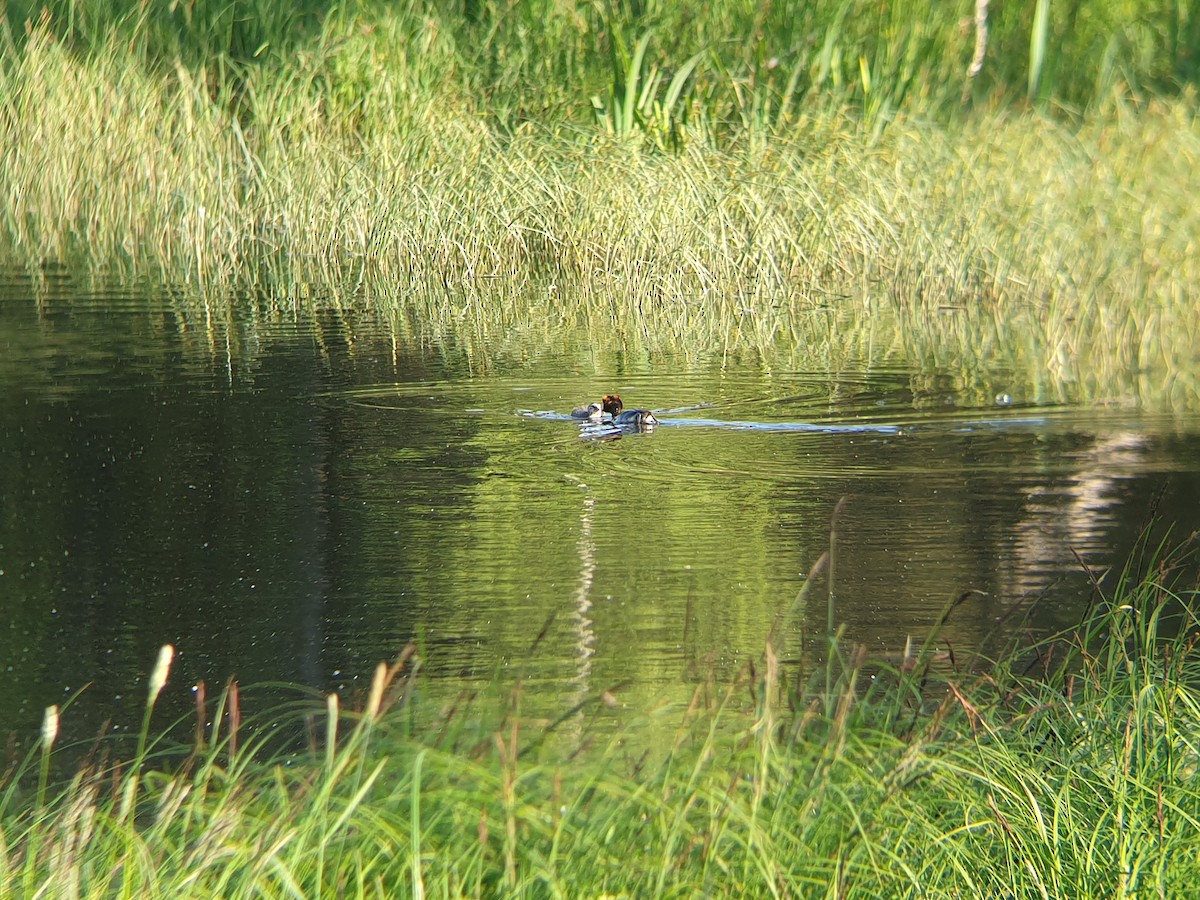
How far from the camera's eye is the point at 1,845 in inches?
136

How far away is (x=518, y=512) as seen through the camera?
7641mm

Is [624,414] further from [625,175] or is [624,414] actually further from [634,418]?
[625,175]

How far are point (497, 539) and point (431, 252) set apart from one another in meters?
9.31

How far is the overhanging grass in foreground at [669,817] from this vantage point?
11.3 feet

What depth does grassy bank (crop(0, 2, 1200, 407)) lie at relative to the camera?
1362 centimetres

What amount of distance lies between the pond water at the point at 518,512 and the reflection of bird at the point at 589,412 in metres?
0.07

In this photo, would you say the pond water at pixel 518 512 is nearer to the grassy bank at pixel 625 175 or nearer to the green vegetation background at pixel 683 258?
the green vegetation background at pixel 683 258

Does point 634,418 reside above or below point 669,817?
above

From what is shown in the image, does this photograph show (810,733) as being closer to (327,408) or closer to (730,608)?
(730,608)

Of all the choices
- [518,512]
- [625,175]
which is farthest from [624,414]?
[625,175]

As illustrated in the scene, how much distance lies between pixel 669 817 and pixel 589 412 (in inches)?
232

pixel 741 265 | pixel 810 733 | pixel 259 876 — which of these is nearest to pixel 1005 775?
pixel 810 733

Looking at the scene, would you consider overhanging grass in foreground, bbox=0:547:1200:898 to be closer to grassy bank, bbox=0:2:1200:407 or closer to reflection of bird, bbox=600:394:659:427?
reflection of bird, bbox=600:394:659:427

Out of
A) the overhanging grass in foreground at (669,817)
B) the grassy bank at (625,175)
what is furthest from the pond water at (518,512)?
the grassy bank at (625,175)
